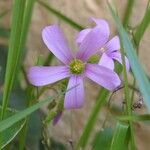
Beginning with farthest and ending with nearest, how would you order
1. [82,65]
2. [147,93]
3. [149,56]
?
[149,56], [82,65], [147,93]

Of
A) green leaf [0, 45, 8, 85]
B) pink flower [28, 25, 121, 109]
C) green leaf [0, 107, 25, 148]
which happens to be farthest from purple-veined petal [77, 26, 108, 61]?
green leaf [0, 45, 8, 85]

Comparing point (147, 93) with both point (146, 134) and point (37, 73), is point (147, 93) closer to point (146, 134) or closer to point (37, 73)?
point (37, 73)

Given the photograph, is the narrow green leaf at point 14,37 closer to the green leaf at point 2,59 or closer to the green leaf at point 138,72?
the green leaf at point 138,72

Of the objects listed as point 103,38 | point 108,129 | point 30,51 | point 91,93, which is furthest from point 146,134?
point 103,38

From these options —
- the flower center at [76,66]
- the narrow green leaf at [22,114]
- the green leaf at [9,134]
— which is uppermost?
the flower center at [76,66]

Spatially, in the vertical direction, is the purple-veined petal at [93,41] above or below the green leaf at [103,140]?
above

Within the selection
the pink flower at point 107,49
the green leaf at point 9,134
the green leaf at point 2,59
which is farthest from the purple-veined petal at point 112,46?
the green leaf at point 2,59

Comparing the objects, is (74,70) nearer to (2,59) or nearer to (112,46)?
(112,46)
